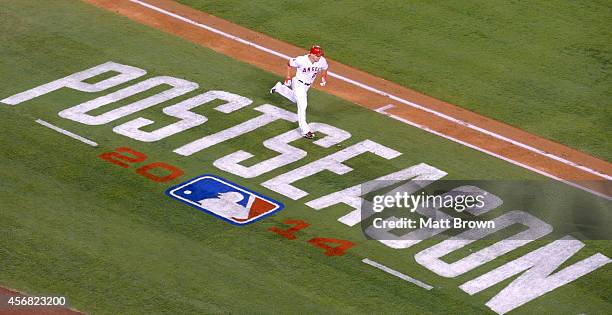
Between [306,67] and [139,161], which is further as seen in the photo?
[306,67]

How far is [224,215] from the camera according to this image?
79.2 ft

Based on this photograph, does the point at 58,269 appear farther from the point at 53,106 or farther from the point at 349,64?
the point at 349,64

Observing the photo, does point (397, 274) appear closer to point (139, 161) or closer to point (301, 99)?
point (301, 99)

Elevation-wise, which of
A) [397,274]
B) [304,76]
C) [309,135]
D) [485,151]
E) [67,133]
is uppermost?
[304,76]

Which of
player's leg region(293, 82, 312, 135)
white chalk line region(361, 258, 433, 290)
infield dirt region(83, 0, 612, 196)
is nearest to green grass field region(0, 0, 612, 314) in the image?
white chalk line region(361, 258, 433, 290)

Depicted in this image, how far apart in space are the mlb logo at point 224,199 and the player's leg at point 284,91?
11.6 feet

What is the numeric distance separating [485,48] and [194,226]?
11.1 meters

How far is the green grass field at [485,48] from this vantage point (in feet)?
95.0

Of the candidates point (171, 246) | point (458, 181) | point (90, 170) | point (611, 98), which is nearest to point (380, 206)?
point (458, 181)

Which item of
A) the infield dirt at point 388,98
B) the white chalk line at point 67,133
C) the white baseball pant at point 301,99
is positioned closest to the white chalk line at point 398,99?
the infield dirt at point 388,98

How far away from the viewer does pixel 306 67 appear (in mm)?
27266

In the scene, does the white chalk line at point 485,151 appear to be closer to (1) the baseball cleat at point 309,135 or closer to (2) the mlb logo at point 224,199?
(1) the baseball cleat at point 309,135

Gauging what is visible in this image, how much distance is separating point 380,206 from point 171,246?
4.34m

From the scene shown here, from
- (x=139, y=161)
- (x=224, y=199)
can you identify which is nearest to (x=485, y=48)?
(x=224, y=199)
